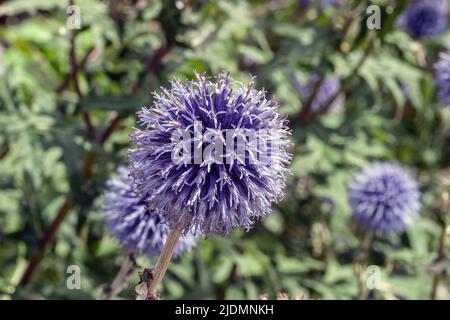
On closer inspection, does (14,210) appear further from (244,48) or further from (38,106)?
(244,48)

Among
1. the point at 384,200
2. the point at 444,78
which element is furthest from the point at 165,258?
the point at 444,78

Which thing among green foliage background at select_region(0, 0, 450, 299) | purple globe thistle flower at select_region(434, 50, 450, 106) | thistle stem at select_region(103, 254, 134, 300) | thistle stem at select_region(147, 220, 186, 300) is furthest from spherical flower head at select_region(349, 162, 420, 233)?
thistle stem at select_region(147, 220, 186, 300)

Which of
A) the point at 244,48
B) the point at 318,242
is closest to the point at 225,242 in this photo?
the point at 318,242

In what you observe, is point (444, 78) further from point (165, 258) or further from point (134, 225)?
point (165, 258)

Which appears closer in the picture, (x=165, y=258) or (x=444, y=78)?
(x=165, y=258)

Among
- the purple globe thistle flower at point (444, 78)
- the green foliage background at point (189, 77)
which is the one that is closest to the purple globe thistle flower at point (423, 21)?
the green foliage background at point (189, 77)

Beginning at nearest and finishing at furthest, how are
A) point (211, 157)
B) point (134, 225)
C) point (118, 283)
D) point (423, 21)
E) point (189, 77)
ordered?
point (211, 157)
point (118, 283)
point (134, 225)
point (189, 77)
point (423, 21)

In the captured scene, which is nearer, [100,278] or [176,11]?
[176,11]
